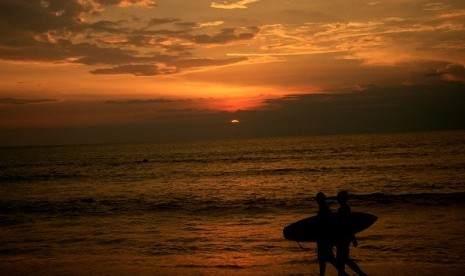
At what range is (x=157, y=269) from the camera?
1150cm

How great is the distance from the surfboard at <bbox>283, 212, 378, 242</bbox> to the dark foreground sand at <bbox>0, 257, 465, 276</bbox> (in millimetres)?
1345

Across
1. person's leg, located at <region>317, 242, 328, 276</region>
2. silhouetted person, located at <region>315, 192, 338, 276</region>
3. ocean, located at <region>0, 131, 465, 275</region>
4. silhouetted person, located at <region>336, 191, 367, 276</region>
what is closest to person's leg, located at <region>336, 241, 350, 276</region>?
silhouetted person, located at <region>336, 191, 367, 276</region>

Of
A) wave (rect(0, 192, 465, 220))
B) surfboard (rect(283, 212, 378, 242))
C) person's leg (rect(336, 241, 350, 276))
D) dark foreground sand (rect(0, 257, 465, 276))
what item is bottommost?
wave (rect(0, 192, 465, 220))

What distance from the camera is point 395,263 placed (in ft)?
37.2

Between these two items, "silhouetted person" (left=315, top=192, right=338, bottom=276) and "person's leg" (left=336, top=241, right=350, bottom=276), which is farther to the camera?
"person's leg" (left=336, top=241, right=350, bottom=276)

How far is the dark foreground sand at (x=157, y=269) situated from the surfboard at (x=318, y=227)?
135 cm

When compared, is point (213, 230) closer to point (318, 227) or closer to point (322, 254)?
point (322, 254)

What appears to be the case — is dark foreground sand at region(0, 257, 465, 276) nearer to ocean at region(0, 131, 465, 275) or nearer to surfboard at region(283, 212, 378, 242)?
ocean at region(0, 131, 465, 275)

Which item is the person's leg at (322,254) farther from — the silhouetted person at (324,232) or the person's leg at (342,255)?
the person's leg at (342,255)

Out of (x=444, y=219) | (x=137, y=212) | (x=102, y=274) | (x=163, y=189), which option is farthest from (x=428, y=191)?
(x=102, y=274)

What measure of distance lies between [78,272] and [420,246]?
9650 millimetres

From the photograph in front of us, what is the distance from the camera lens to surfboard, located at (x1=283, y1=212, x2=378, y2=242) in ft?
29.0

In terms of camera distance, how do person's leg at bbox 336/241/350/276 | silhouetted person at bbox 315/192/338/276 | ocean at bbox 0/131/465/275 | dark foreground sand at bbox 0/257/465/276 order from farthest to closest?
ocean at bbox 0/131/465/275, dark foreground sand at bbox 0/257/465/276, person's leg at bbox 336/241/350/276, silhouetted person at bbox 315/192/338/276

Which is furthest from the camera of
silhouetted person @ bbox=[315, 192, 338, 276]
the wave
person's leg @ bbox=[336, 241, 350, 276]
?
the wave
